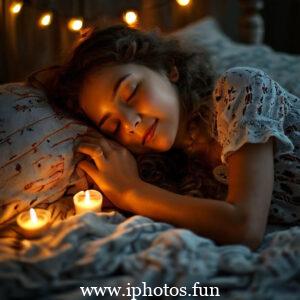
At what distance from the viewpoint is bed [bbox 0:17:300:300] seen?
76cm

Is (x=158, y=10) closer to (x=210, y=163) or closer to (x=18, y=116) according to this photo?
(x=210, y=163)

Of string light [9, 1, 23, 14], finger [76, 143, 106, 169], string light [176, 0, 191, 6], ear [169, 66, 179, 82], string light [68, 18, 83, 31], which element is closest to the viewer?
finger [76, 143, 106, 169]

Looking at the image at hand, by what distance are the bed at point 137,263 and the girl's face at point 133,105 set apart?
0.31 meters

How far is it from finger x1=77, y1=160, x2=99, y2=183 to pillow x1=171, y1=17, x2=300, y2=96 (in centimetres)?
79

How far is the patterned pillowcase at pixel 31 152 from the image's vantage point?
41.1 inches

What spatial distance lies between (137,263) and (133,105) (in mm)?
492

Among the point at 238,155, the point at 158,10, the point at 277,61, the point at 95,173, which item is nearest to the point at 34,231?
the point at 95,173

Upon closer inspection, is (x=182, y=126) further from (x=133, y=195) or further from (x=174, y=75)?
(x=133, y=195)

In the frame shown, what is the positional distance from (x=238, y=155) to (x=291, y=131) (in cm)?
30

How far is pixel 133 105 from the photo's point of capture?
1.13 m

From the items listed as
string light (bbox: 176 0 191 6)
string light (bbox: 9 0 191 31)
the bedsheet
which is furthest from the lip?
string light (bbox: 176 0 191 6)

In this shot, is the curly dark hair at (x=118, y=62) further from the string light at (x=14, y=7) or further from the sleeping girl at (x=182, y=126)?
the string light at (x=14, y=7)

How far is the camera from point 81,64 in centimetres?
125

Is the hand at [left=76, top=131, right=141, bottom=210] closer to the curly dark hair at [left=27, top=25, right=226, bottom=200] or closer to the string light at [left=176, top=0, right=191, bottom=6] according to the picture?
the curly dark hair at [left=27, top=25, right=226, bottom=200]
